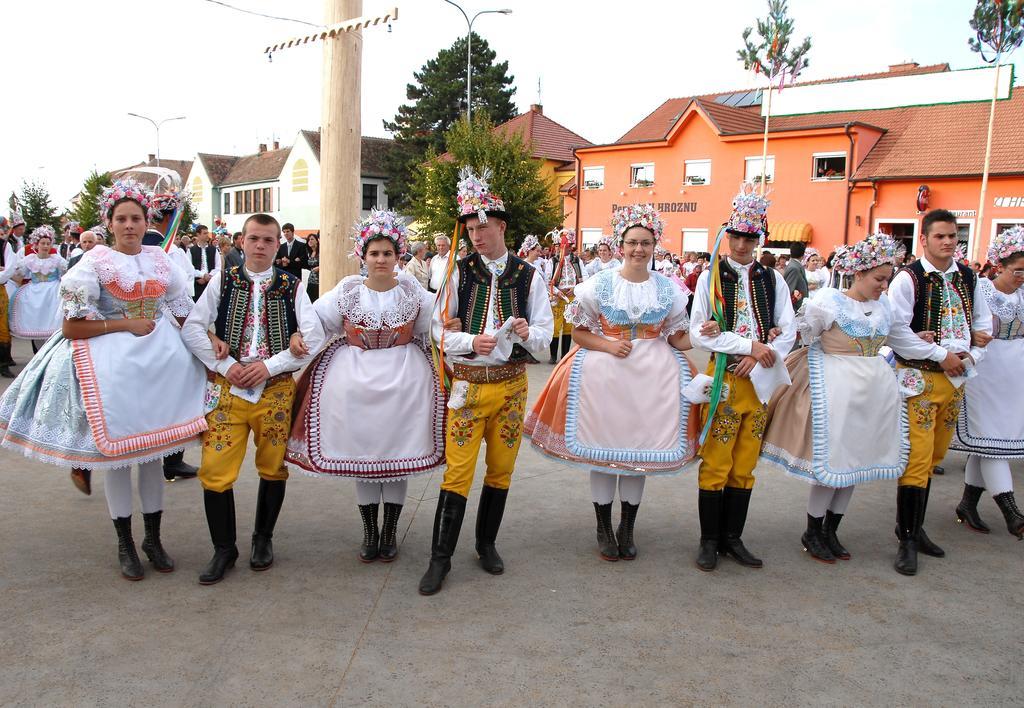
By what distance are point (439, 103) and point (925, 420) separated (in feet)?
137

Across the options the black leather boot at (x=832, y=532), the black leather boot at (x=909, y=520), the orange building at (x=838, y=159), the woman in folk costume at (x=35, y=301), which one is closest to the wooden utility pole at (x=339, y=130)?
the woman in folk costume at (x=35, y=301)

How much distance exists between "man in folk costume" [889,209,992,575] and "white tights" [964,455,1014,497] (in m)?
0.52

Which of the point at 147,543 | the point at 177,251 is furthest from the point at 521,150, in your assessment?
the point at 147,543

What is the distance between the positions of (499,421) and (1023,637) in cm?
249

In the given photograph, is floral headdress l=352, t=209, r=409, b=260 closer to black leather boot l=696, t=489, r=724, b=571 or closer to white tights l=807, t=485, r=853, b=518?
black leather boot l=696, t=489, r=724, b=571

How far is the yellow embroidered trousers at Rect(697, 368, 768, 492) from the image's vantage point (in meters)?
4.04

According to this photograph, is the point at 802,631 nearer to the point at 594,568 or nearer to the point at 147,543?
the point at 594,568

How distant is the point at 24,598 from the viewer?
350 centimetres

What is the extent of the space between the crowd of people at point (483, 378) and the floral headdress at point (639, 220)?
1 centimetres

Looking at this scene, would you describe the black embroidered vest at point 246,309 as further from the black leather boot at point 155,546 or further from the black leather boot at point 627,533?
the black leather boot at point 627,533

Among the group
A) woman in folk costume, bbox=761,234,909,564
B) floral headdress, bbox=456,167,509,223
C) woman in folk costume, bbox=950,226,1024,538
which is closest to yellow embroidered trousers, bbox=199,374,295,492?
floral headdress, bbox=456,167,509,223

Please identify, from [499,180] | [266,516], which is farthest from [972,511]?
[499,180]

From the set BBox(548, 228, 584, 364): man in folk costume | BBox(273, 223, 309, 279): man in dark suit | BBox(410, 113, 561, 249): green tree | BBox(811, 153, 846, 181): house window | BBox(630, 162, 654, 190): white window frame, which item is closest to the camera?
BBox(548, 228, 584, 364): man in folk costume

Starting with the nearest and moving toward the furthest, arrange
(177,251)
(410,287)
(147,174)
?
1. (410,287)
2. (147,174)
3. (177,251)
